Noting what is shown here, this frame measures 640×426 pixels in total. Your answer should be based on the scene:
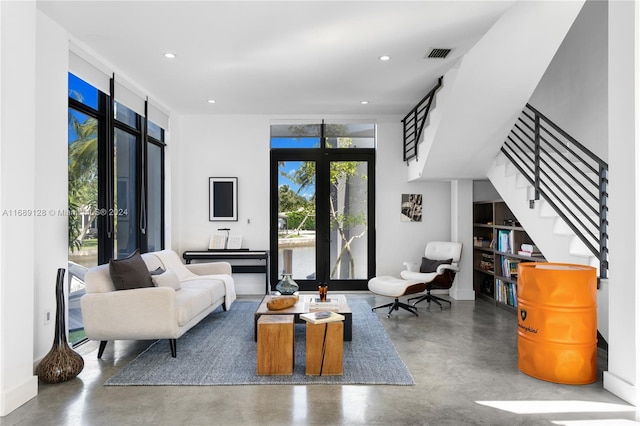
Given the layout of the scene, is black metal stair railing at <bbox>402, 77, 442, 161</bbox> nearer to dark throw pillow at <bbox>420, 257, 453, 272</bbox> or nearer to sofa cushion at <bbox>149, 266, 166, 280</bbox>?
dark throw pillow at <bbox>420, 257, 453, 272</bbox>

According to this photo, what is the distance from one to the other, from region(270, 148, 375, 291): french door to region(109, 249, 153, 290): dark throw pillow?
2.96 meters

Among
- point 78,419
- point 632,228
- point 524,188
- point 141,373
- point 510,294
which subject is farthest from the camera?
point 510,294

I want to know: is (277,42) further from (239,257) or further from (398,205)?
(398,205)

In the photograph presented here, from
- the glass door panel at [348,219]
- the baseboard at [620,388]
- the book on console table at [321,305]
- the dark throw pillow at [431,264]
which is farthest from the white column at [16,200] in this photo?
the dark throw pillow at [431,264]

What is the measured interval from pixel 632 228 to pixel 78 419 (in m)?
3.72

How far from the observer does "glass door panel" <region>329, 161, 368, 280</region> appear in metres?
6.72

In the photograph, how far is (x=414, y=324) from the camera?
4758 millimetres

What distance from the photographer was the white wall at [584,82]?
4906 mm

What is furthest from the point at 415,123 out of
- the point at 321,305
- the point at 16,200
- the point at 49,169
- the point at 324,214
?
the point at 16,200

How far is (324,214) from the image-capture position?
6684mm

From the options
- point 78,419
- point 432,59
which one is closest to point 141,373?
point 78,419

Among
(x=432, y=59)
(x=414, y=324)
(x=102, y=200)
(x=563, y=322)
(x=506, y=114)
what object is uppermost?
(x=432, y=59)

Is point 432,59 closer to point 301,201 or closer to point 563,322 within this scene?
point 563,322

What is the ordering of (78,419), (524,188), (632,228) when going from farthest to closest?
(524,188) → (632,228) → (78,419)
